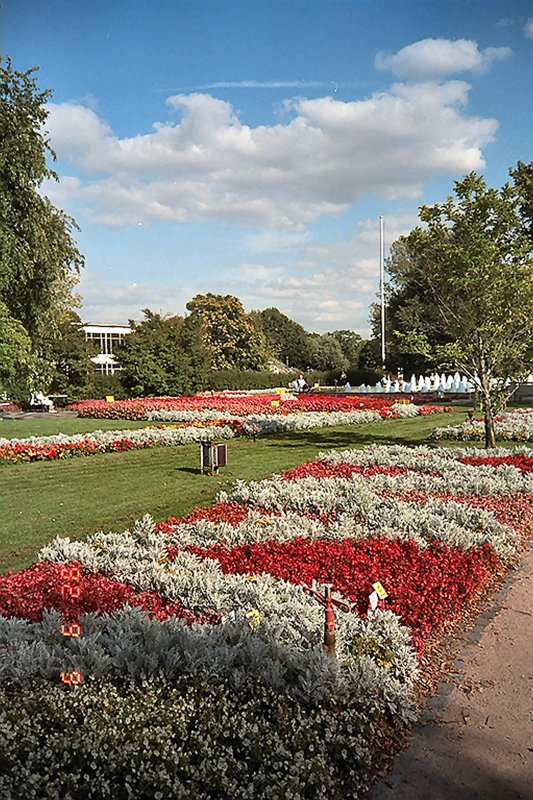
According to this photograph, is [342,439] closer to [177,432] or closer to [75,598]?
[177,432]

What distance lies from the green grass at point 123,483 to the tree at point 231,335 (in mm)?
36666

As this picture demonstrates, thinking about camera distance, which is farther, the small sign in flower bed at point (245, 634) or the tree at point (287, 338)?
the tree at point (287, 338)

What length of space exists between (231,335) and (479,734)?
2064 inches

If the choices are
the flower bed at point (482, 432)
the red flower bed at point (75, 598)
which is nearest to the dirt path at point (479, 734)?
the red flower bed at point (75, 598)

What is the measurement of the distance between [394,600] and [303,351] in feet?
249

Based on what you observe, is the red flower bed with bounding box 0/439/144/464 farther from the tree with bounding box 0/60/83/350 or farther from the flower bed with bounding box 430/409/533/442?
the flower bed with bounding box 430/409/533/442

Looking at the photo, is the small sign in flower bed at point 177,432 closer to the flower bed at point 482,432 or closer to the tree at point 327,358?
the flower bed at point 482,432

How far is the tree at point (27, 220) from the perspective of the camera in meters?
11.2

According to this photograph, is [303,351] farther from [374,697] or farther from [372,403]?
[374,697]

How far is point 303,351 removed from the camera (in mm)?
80125

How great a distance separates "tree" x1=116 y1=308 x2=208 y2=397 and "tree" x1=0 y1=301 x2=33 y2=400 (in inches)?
751

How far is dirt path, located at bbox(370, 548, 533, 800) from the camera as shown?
2.92 metres

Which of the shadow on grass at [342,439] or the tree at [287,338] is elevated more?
the tree at [287,338]

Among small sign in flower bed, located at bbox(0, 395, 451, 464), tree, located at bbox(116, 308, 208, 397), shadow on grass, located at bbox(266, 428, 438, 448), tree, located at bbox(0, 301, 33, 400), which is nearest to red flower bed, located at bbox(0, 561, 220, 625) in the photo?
tree, located at bbox(0, 301, 33, 400)
